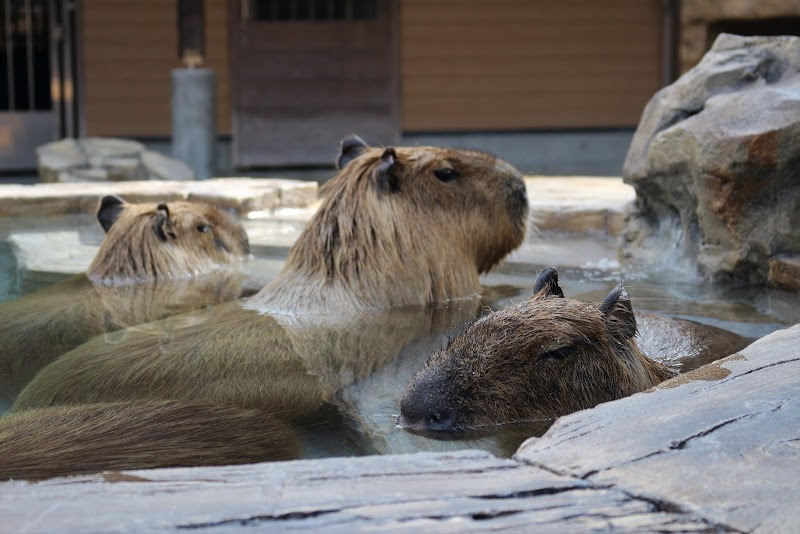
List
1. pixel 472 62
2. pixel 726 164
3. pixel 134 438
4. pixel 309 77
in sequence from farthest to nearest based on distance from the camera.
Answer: pixel 472 62 < pixel 309 77 < pixel 726 164 < pixel 134 438

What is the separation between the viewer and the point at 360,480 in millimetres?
2039

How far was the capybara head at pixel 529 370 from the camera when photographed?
10.1 ft

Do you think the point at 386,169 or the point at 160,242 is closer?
the point at 386,169

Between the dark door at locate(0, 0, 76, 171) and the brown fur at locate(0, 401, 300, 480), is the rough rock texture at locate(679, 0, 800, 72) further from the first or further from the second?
the brown fur at locate(0, 401, 300, 480)

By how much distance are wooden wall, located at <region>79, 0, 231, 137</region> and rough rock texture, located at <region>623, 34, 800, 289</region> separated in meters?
8.96

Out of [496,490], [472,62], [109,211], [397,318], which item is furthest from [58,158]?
[496,490]

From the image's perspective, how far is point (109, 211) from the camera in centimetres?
579

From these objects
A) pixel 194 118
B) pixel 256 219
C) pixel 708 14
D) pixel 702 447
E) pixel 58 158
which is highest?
pixel 708 14

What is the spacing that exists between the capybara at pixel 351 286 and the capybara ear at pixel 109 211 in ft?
4.46

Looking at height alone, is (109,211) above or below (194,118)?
below

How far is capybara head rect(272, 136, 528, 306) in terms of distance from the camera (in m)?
4.52

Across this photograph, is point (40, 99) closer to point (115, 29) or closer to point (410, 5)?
point (115, 29)

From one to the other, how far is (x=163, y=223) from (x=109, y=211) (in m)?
Result: 0.45

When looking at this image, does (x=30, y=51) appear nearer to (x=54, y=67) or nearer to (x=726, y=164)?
(x=54, y=67)
